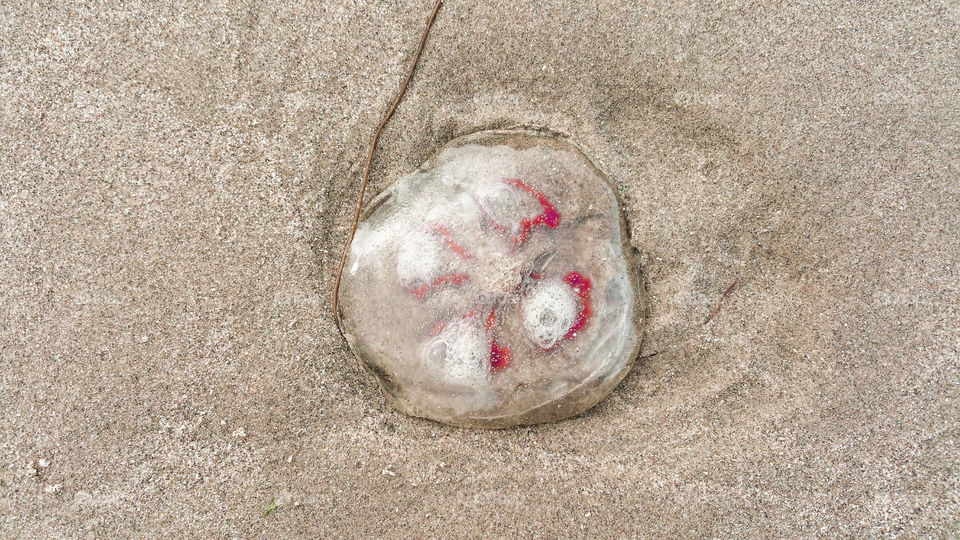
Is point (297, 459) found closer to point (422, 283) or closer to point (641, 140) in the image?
point (422, 283)

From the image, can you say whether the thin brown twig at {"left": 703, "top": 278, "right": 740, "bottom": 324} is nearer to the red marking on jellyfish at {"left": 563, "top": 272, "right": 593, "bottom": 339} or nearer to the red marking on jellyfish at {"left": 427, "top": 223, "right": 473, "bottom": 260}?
the red marking on jellyfish at {"left": 563, "top": 272, "right": 593, "bottom": 339}

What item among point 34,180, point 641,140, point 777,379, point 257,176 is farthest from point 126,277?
point 777,379

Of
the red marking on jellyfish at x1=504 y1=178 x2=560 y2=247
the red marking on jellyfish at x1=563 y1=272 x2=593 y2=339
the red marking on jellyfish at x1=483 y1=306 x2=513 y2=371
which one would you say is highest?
the red marking on jellyfish at x1=504 y1=178 x2=560 y2=247

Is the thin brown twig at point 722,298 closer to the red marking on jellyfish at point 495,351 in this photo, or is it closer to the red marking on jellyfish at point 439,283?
the red marking on jellyfish at point 495,351

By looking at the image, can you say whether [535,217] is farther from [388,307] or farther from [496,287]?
[388,307]

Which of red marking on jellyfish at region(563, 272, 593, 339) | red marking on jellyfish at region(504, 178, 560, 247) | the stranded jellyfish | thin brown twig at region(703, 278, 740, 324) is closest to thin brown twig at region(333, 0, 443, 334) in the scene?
the stranded jellyfish

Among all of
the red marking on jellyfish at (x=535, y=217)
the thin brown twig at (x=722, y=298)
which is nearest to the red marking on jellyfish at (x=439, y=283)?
the red marking on jellyfish at (x=535, y=217)

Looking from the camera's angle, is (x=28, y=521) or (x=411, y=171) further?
(x=411, y=171)
